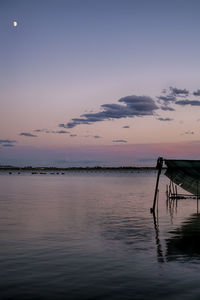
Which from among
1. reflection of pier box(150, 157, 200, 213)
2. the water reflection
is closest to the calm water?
the water reflection

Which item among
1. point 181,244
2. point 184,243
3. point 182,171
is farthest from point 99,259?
point 182,171

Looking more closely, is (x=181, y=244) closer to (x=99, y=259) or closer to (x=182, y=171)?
(x=99, y=259)

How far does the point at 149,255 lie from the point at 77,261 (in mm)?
3021

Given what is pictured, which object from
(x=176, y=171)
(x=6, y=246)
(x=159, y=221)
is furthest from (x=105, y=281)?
(x=176, y=171)

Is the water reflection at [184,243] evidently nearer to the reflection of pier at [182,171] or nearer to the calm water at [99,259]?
the calm water at [99,259]

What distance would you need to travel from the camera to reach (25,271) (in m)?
12.1

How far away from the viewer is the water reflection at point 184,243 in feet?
47.8

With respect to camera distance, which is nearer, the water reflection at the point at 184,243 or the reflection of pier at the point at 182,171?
the water reflection at the point at 184,243

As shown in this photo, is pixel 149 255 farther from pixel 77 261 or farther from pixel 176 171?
pixel 176 171

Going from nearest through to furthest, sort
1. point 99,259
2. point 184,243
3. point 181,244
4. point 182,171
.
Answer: point 99,259 < point 181,244 < point 184,243 < point 182,171

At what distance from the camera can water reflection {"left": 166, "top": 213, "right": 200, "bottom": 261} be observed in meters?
14.6

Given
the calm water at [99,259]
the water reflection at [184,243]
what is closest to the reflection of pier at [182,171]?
the calm water at [99,259]

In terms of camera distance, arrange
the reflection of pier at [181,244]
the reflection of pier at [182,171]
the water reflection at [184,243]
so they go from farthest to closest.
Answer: the reflection of pier at [182,171] < the water reflection at [184,243] < the reflection of pier at [181,244]

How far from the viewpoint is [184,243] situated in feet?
56.3
